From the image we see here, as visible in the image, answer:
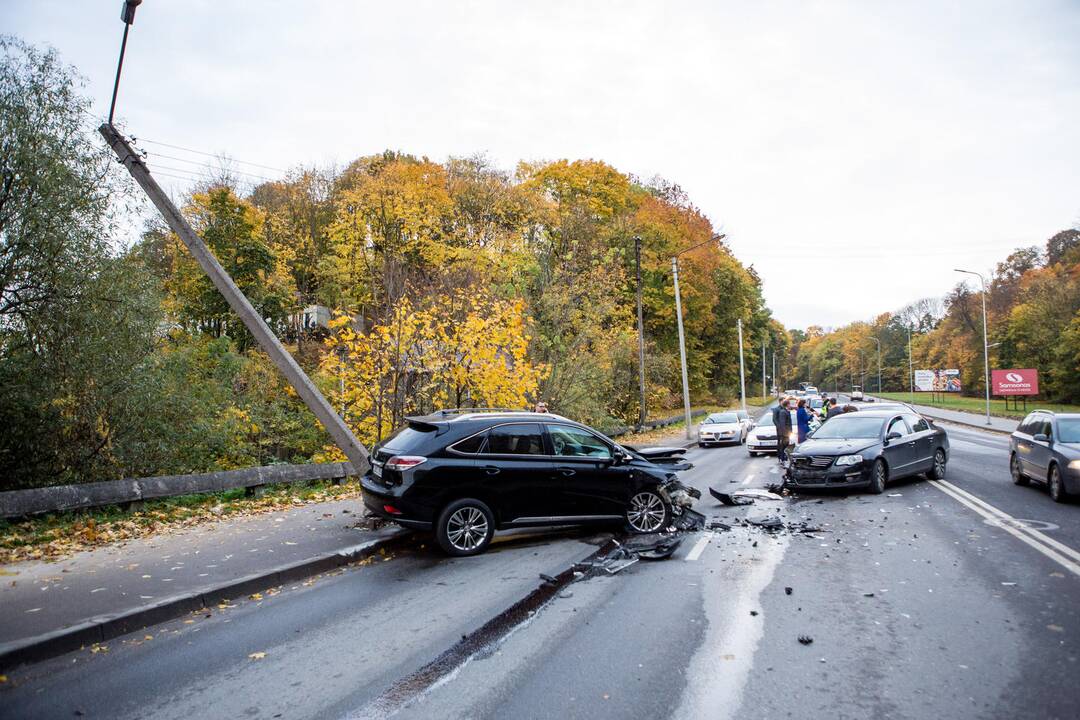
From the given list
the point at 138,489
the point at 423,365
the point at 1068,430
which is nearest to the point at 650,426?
the point at 423,365

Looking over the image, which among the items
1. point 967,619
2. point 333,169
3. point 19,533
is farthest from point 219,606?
point 333,169

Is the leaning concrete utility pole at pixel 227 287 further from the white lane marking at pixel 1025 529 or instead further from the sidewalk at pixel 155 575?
the white lane marking at pixel 1025 529

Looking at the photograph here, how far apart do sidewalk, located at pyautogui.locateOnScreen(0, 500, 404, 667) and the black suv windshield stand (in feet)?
36.7

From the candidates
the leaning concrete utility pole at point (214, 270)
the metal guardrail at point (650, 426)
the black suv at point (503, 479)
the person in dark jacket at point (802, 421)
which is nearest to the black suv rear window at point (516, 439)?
the black suv at point (503, 479)

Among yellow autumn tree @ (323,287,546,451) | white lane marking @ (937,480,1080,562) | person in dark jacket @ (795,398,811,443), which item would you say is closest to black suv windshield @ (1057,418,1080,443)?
white lane marking @ (937,480,1080,562)

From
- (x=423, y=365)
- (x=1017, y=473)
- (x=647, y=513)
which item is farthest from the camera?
(x=423, y=365)

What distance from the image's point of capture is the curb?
490 centimetres

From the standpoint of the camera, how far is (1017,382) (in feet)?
186

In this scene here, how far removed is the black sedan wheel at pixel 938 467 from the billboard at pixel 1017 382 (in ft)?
168

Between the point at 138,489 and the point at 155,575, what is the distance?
4.21 meters

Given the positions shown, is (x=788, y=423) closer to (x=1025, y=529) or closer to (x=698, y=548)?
(x=1025, y=529)

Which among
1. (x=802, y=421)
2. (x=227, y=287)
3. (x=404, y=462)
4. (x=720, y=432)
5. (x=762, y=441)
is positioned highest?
(x=227, y=287)

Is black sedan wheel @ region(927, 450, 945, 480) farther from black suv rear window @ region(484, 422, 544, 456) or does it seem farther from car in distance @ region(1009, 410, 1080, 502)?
black suv rear window @ region(484, 422, 544, 456)

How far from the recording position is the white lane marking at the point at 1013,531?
6.93m
